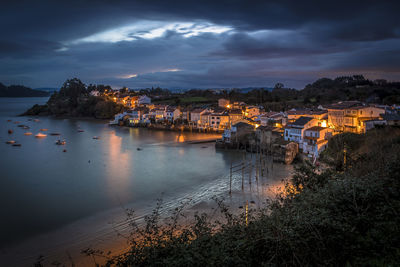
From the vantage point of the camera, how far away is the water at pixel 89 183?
659 cm

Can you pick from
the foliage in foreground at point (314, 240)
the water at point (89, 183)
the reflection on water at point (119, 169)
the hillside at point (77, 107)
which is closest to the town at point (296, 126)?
the water at point (89, 183)

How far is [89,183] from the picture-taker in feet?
33.3

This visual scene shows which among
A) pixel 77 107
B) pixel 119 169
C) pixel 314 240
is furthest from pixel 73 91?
pixel 314 240

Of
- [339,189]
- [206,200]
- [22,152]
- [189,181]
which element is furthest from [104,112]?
[339,189]

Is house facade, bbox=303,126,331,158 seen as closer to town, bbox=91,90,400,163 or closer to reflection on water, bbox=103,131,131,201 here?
town, bbox=91,90,400,163

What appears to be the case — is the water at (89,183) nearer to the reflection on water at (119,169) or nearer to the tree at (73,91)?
the reflection on water at (119,169)

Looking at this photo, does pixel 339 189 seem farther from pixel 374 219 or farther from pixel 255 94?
pixel 255 94

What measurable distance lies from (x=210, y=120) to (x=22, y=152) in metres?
15.8

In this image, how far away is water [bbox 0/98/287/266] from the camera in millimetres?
6594

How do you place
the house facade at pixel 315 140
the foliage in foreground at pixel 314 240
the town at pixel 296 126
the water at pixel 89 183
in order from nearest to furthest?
the foliage in foreground at pixel 314 240 < the water at pixel 89 183 < the house facade at pixel 315 140 < the town at pixel 296 126

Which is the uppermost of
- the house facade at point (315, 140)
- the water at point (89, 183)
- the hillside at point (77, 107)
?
the hillside at point (77, 107)

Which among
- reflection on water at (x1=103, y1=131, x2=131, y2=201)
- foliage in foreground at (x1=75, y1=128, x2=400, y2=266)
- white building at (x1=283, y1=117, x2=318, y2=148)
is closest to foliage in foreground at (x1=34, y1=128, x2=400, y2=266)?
foliage in foreground at (x1=75, y1=128, x2=400, y2=266)

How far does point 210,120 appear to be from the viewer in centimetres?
2583

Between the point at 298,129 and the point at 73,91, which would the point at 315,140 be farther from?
the point at 73,91
